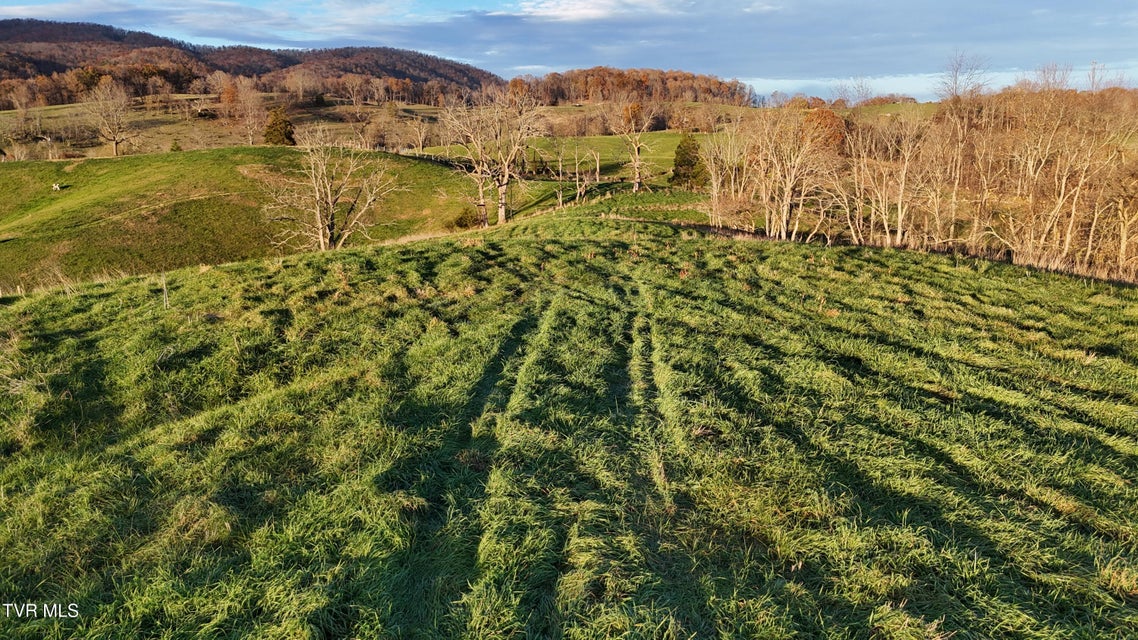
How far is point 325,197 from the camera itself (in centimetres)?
3306

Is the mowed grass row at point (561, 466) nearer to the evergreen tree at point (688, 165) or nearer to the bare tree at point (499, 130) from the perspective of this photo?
the bare tree at point (499, 130)

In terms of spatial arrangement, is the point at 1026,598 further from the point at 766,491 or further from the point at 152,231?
the point at 152,231

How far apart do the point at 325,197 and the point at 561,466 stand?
108 ft

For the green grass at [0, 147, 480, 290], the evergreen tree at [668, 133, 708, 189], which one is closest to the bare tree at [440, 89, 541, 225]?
the green grass at [0, 147, 480, 290]

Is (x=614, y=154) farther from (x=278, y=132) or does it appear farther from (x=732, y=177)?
(x=278, y=132)

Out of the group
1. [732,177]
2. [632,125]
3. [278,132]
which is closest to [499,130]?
[632,125]

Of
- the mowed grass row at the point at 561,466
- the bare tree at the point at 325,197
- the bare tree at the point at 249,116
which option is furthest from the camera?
the bare tree at the point at 249,116

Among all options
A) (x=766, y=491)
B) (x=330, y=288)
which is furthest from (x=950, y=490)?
(x=330, y=288)

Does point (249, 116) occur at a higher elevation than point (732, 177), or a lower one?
higher

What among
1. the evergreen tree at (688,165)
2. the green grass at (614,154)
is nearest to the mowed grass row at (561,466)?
the evergreen tree at (688,165)

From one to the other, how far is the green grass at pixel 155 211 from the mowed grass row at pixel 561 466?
2506 centimetres

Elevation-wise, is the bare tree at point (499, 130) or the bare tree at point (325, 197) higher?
the bare tree at point (499, 130)

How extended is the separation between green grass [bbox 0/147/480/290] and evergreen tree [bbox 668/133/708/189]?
2450 centimetres

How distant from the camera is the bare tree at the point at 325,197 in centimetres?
2798
